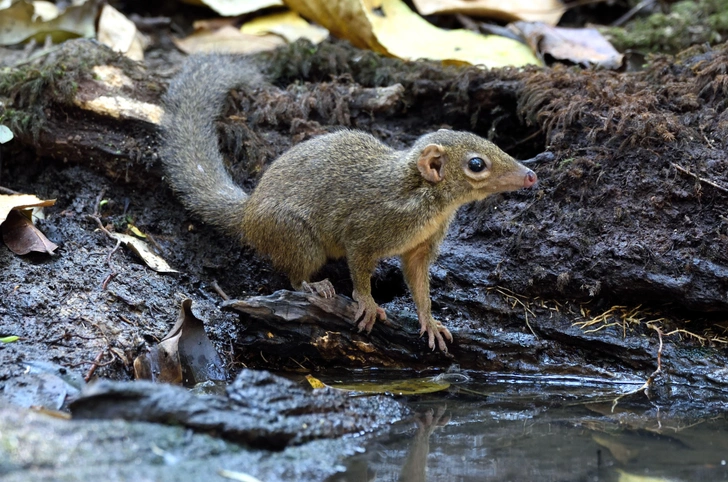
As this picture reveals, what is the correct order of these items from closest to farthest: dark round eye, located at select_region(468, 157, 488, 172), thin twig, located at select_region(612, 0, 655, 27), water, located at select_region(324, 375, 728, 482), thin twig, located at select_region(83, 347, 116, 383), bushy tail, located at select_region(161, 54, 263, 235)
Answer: water, located at select_region(324, 375, 728, 482) < thin twig, located at select_region(83, 347, 116, 383) < dark round eye, located at select_region(468, 157, 488, 172) < bushy tail, located at select_region(161, 54, 263, 235) < thin twig, located at select_region(612, 0, 655, 27)

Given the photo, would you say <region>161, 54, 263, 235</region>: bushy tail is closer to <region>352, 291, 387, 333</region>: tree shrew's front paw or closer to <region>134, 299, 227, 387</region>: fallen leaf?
<region>134, 299, 227, 387</region>: fallen leaf

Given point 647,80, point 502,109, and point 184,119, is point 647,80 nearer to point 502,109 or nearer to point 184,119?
point 502,109

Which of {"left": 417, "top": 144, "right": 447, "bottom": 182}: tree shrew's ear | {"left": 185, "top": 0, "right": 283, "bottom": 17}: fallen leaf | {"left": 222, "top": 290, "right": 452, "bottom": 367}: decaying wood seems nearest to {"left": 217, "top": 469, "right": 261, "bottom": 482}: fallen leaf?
{"left": 222, "top": 290, "right": 452, "bottom": 367}: decaying wood

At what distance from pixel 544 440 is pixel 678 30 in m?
6.48

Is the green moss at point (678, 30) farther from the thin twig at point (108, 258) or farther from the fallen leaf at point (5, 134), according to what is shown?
the fallen leaf at point (5, 134)

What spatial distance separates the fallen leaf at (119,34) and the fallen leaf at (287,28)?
1.22 m

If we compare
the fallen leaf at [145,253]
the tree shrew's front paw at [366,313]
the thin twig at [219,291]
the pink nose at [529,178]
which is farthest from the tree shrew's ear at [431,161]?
the fallen leaf at [145,253]

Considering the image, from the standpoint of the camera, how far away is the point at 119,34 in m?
8.38

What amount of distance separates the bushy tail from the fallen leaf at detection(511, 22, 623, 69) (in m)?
3.16

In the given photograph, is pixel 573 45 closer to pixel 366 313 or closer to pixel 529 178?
pixel 529 178

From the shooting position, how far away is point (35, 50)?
833 centimetres

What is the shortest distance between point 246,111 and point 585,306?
3.52 metres

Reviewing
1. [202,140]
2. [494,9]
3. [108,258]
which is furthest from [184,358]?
[494,9]

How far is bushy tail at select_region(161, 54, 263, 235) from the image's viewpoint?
20.6ft
